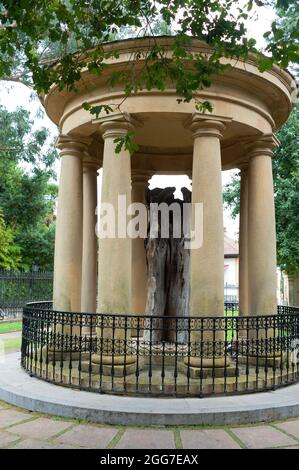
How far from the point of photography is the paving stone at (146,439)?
15.6ft

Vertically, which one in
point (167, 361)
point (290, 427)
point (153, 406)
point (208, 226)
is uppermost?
point (208, 226)

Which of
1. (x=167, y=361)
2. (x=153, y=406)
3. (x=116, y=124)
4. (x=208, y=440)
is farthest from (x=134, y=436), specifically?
(x=116, y=124)

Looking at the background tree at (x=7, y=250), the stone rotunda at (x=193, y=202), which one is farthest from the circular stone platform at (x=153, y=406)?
the background tree at (x=7, y=250)

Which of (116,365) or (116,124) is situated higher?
(116,124)

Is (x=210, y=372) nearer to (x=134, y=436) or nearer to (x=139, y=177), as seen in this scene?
(x=134, y=436)

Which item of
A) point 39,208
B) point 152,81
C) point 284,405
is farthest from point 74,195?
point 39,208

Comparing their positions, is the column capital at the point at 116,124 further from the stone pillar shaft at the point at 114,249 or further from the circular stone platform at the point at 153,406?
the circular stone platform at the point at 153,406

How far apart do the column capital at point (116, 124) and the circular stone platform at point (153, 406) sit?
13.8 ft

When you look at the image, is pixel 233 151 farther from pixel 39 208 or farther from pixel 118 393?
pixel 39 208

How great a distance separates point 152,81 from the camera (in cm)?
532

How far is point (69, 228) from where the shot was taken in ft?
27.7

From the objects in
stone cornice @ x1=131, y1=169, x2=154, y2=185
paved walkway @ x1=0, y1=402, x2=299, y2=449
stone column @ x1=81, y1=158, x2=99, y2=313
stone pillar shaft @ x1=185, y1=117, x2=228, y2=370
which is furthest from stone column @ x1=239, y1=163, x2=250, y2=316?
paved walkway @ x1=0, y1=402, x2=299, y2=449

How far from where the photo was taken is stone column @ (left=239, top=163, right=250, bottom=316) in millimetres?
9672

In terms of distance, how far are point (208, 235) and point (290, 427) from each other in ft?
10.1
